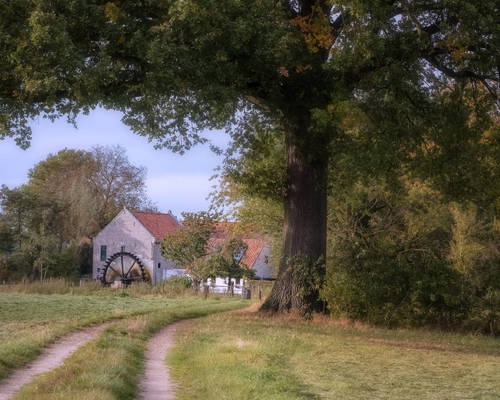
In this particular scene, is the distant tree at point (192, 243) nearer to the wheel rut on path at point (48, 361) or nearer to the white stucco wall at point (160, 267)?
the white stucco wall at point (160, 267)

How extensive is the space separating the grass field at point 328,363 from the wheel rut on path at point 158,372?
0.63 feet

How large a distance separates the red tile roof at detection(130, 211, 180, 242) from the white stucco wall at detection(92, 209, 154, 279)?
1.58ft

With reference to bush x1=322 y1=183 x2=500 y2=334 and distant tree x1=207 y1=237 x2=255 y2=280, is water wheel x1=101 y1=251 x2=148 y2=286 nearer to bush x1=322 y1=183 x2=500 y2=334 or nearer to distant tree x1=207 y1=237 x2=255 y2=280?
distant tree x1=207 y1=237 x2=255 y2=280

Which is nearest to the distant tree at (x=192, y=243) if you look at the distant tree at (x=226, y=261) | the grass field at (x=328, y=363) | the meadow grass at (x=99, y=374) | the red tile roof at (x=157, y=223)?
the distant tree at (x=226, y=261)

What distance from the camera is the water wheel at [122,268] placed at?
55.6 m

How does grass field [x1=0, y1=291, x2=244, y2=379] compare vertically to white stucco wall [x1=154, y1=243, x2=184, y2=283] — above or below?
below

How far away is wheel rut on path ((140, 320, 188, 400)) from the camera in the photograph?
29.6 feet

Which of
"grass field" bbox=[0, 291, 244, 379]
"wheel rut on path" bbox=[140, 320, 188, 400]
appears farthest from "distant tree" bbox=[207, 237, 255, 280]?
"wheel rut on path" bbox=[140, 320, 188, 400]

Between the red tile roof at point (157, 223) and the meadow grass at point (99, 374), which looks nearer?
the meadow grass at point (99, 374)

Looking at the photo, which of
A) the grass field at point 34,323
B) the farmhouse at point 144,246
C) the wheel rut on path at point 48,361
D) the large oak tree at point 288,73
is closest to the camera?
the wheel rut on path at point 48,361

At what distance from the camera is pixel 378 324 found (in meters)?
18.4

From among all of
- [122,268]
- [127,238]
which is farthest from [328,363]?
[127,238]

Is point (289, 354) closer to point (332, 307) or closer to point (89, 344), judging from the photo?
point (89, 344)

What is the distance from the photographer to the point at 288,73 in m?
17.8
